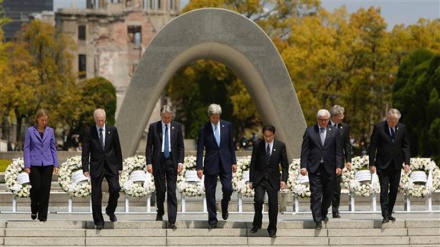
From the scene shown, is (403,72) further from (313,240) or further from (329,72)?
(313,240)

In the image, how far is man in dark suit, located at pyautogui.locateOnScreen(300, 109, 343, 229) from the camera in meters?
18.4

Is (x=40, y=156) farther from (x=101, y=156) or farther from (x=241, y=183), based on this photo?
(x=241, y=183)

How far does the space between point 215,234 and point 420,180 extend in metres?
5.62

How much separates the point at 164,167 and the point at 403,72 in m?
29.0

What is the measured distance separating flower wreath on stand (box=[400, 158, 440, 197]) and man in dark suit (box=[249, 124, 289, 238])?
4464 mm

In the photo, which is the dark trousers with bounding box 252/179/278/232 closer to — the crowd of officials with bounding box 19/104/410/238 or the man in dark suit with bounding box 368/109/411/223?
the crowd of officials with bounding box 19/104/410/238

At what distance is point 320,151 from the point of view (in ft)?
60.3

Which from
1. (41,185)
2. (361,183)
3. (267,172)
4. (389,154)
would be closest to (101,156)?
(41,185)

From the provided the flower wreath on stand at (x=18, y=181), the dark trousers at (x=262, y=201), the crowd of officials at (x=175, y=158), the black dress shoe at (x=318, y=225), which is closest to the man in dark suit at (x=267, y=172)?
the dark trousers at (x=262, y=201)

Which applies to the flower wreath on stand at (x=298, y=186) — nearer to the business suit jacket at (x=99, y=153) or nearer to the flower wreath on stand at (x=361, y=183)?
the flower wreath on stand at (x=361, y=183)

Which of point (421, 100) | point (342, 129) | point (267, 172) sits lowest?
point (267, 172)

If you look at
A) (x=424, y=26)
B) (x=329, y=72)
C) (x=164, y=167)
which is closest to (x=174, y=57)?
(x=164, y=167)

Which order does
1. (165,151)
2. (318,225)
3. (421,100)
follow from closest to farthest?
(318,225) → (165,151) → (421,100)

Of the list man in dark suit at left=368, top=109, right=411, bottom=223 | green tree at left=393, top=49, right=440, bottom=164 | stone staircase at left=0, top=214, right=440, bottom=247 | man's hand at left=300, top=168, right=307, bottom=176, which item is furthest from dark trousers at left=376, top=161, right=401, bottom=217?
green tree at left=393, top=49, right=440, bottom=164
